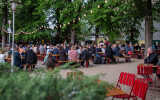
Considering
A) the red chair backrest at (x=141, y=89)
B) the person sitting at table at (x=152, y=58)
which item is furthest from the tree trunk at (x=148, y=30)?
the red chair backrest at (x=141, y=89)

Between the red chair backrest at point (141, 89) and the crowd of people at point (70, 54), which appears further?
the crowd of people at point (70, 54)

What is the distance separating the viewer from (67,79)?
286 cm

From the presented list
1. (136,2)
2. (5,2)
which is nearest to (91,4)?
(136,2)

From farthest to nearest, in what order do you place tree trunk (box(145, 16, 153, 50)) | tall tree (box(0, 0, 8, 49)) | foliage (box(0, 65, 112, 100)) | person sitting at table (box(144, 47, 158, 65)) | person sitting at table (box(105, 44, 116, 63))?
tall tree (box(0, 0, 8, 49))
person sitting at table (box(105, 44, 116, 63))
tree trunk (box(145, 16, 153, 50))
person sitting at table (box(144, 47, 158, 65))
foliage (box(0, 65, 112, 100))

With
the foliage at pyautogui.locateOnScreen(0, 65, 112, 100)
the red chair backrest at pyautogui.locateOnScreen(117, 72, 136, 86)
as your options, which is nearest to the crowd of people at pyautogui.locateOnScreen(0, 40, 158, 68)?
the red chair backrest at pyautogui.locateOnScreen(117, 72, 136, 86)

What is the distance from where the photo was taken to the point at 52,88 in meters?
2.56

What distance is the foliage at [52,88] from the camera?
7.54 ft

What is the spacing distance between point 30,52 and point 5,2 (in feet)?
58.1

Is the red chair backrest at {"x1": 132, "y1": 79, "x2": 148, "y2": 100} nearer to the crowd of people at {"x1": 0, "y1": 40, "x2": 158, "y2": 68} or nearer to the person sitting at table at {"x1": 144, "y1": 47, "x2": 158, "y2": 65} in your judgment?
the person sitting at table at {"x1": 144, "y1": 47, "x2": 158, "y2": 65}

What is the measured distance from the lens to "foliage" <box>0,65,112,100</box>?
7.54 ft

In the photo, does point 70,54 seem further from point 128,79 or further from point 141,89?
point 141,89

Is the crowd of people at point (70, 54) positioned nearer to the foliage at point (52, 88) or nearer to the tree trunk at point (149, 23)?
the tree trunk at point (149, 23)

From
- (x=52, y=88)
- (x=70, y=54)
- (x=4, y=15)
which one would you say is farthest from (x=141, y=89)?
(x=4, y=15)

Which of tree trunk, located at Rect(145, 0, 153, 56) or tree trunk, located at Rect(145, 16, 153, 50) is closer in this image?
tree trunk, located at Rect(145, 0, 153, 56)
